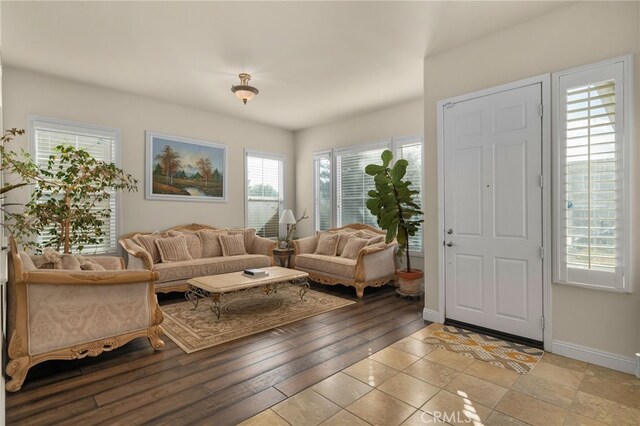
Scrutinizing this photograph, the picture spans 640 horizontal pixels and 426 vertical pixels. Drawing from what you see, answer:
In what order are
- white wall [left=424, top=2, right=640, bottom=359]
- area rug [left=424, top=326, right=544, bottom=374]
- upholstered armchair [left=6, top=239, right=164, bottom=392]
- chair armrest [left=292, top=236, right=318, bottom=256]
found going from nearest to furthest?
upholstered armchair [left=6, top=239, right=164, bottom=392] → white wall [left=424, top=2, right=640, bottom=359] → area rug [left=424, top=326, right=544, bottom=374] → chair armrest [left=292, top=236, right=318, bottom=256]

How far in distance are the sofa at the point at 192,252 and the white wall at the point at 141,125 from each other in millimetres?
317

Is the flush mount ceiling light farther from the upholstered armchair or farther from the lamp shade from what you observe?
the lamp shade

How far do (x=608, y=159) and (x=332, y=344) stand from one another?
2.76 m

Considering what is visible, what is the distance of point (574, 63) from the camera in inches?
110

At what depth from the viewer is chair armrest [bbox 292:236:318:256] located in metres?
5.88

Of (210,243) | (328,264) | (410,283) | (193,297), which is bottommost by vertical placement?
(193,297)

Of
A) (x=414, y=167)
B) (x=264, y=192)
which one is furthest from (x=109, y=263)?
(x=414, y=167)

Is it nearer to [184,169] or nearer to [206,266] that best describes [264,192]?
[184,169]

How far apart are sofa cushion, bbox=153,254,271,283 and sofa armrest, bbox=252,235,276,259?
6.0 inches

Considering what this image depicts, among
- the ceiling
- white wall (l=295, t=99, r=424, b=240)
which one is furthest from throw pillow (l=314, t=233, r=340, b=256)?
the ceiling

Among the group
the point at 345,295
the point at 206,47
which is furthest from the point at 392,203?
the point at 206,47

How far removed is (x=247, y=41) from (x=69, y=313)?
2.95 metres

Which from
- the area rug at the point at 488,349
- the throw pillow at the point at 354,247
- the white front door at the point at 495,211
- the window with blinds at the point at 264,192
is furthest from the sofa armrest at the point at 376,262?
the window with blinds at the point at 264,192

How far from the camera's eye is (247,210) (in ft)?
21.4
